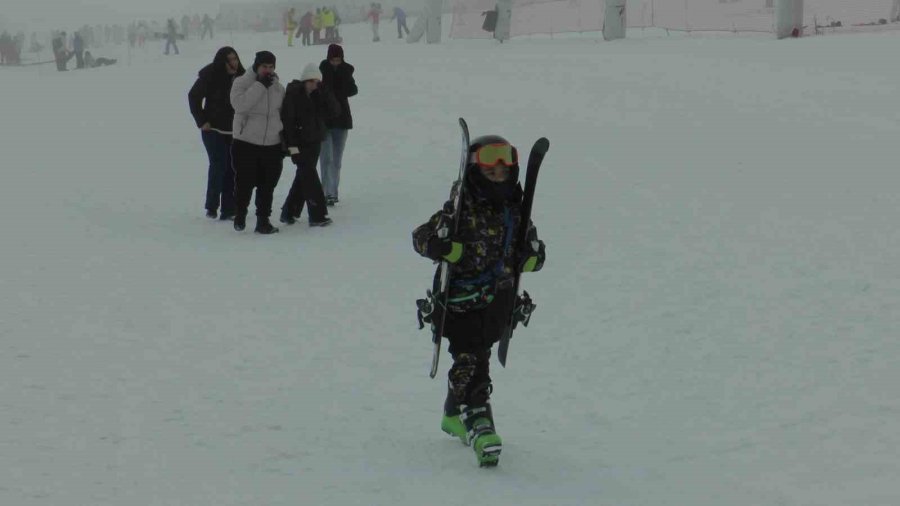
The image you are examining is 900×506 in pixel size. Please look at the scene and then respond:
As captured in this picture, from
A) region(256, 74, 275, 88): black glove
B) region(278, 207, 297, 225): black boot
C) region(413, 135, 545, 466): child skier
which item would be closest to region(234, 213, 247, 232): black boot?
region(278, 207, 297, 225): black boot

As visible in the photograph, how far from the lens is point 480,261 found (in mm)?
5035

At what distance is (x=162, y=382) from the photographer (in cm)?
640

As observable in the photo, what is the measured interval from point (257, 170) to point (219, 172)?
3.19ft

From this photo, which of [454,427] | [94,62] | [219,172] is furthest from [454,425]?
[94,62]

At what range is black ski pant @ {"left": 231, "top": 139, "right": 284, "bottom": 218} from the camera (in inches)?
426

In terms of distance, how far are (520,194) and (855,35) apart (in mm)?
15902

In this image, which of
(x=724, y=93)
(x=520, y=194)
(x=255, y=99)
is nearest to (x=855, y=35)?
(x=724, y=93)

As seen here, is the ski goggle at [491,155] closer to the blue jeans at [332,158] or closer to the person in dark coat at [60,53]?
the blue jeans at [332,158]

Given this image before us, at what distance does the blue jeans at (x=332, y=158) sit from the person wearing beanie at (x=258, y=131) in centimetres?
95

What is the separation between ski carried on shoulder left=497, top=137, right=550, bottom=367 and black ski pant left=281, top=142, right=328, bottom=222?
6059mm

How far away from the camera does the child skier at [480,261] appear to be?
4.90 metres

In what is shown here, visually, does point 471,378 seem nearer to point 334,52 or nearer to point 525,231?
point 525,231

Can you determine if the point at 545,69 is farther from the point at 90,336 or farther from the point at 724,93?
the point at 90,336

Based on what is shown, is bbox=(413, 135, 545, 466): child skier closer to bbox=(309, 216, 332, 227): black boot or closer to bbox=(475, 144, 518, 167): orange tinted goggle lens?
bbox=(475, 144, 518, 167): orange tinted goggle lens
